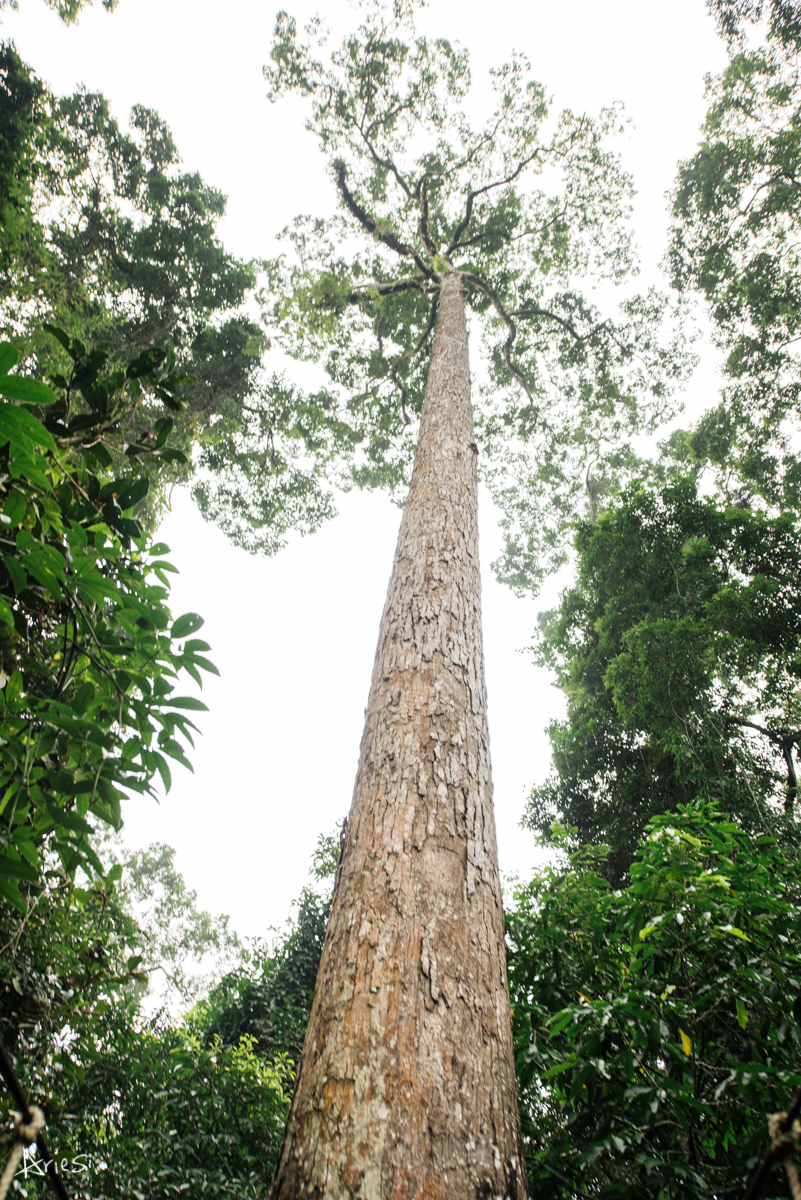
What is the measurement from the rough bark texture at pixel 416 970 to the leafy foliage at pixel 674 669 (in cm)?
551

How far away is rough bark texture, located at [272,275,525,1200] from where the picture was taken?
0.86 m

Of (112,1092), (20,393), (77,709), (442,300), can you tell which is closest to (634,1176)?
(77,709)

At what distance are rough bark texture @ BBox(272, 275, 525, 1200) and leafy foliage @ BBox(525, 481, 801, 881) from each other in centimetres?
551

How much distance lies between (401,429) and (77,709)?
33.6 feet

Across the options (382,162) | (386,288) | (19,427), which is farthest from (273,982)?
(382,162)

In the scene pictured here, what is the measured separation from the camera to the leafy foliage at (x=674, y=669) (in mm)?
6398

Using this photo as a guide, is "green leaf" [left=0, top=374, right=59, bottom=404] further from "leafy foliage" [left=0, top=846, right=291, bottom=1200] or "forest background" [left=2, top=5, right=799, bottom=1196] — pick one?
"leafy foliage" [left=0, top=846, right=291, bottom=1200]

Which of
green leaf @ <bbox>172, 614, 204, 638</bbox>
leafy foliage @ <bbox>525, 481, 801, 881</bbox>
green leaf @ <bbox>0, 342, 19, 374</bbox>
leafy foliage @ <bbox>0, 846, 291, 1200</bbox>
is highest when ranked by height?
leafy foliage @ <bbox>525, 481, 801, 881</bbox>

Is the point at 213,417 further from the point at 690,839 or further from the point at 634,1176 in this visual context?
the point at 634,1176

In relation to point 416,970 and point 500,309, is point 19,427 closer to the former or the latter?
point 416,970

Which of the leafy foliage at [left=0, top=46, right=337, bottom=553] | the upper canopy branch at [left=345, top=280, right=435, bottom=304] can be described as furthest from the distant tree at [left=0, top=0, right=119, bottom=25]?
the upper canopy branch at [left=345, top=280, right=435, bottom=304]

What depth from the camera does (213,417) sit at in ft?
31.4

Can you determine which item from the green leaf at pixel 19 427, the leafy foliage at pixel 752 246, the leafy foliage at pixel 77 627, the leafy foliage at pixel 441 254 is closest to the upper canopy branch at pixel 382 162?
the leafy foliage at pixel 441 254

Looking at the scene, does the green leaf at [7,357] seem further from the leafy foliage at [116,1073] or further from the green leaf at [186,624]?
the leafy foliage at [116,1073]
